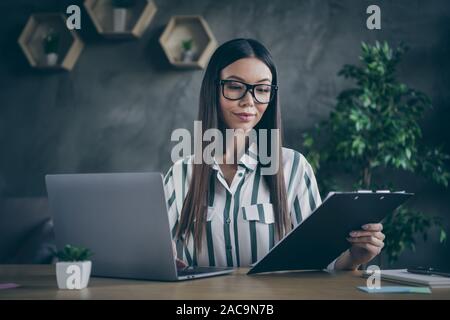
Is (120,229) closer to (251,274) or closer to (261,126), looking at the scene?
(251,274)

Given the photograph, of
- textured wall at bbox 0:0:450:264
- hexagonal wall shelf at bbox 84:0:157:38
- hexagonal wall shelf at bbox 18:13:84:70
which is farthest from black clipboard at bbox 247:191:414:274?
hexagonal wall shelf at bbox 18:13:84:70

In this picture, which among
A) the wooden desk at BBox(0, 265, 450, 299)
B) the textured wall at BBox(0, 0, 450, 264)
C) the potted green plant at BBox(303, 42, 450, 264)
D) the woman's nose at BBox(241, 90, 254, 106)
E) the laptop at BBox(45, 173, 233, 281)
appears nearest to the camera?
the wooden desk at BBox(0, 265, 450, 299)

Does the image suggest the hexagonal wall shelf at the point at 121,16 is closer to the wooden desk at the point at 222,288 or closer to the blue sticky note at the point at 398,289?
the wooden desk at the point at 222,288

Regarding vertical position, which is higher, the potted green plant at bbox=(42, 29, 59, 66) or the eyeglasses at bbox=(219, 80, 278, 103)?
the potted green plant at bbox=(42, 29, 59, 66)

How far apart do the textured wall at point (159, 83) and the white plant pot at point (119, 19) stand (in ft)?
0.46

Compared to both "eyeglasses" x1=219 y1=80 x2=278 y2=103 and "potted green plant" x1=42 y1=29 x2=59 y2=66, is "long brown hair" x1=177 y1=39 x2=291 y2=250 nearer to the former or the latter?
"eyeglasses" x1=219 y1=80 x2=278 y2=103

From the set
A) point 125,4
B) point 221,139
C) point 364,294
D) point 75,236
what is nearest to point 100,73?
point 125,4

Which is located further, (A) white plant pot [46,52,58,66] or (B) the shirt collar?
(A) white plant pot [46,52,58,66]

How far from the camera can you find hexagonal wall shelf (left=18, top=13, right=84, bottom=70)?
149 inches

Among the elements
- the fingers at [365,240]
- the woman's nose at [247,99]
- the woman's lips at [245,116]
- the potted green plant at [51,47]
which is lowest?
the fingers at [365,240]

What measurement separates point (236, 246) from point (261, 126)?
413 mm

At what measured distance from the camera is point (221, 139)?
1.96 meters

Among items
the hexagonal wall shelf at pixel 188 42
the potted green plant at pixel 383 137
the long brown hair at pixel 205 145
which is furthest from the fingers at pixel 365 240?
the hexagonal wall shelf at pixel 188 42

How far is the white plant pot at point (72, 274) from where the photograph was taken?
1173mm
